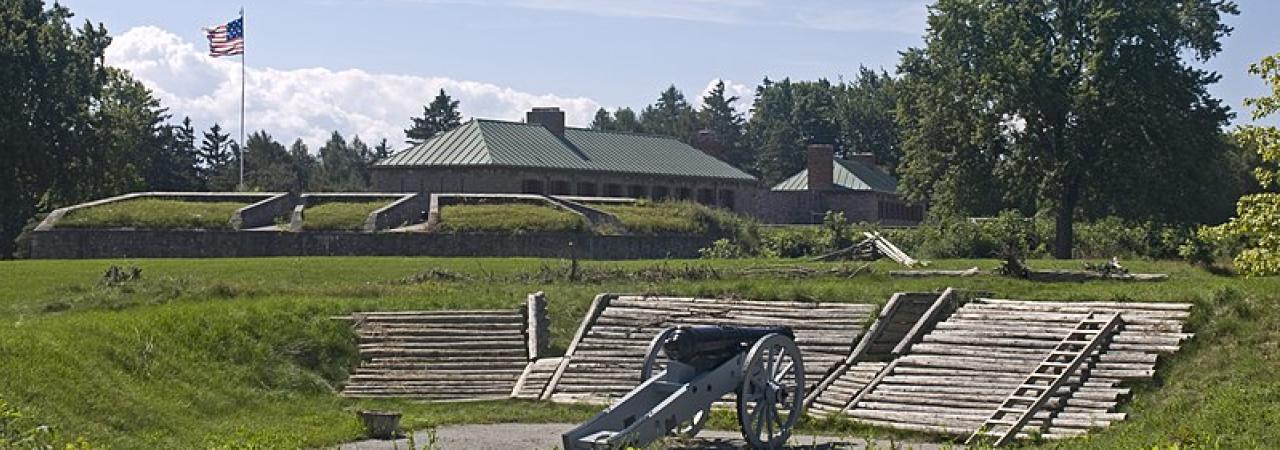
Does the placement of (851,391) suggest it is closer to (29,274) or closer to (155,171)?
(29,274)

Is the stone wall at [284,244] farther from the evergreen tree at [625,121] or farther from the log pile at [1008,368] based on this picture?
the evergreen tree at [625,121]

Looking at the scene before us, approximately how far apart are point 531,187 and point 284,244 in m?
19.0

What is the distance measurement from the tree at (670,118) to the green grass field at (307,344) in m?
82.2

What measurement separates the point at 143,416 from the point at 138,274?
10125 mm

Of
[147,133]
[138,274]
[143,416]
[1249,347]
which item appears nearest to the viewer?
[143,416]

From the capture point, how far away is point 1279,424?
46.9ft

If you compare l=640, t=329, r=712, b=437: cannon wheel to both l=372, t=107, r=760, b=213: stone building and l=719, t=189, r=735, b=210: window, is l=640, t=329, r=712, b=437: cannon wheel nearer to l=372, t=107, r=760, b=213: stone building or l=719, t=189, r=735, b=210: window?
l=372, t=107, r=760, b=213: stone building

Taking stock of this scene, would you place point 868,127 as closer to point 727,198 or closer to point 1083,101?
point 727,198

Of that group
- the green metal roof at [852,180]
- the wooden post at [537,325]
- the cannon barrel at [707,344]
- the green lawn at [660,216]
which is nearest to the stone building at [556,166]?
the green metal roof at [852,180]

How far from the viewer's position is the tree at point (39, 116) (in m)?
49.9

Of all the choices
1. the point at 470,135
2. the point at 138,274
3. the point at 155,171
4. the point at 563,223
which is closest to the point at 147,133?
the point at 155,171

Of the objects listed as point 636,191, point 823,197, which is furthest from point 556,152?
point 823,197

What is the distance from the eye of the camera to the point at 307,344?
76.4 feet

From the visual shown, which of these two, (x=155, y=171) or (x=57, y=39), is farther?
(x=155, y=171)
